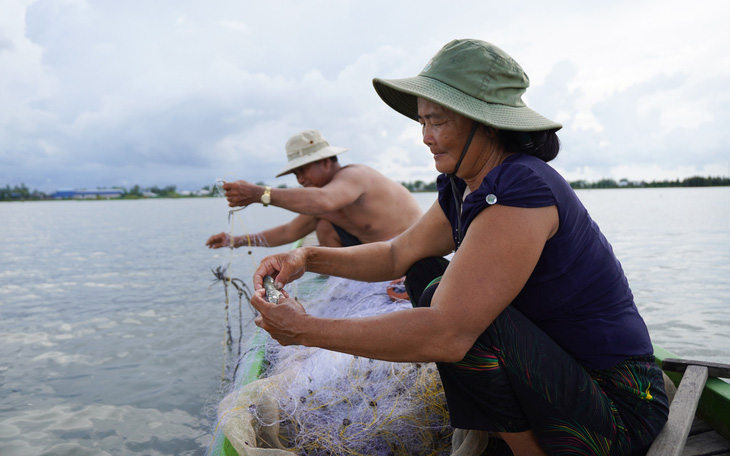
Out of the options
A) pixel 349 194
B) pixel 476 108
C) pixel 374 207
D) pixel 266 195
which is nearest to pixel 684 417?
pixel 476 108

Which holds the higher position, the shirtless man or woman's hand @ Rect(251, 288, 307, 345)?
the shirtless man

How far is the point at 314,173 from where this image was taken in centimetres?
471

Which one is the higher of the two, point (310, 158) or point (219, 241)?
point (310, 158)

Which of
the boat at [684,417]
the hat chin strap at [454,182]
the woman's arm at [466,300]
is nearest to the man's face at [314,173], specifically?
the boat at [684,417]

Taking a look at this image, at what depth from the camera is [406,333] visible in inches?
54.6

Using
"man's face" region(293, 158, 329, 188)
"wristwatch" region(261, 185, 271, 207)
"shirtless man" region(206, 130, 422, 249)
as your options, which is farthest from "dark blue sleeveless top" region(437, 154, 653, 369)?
"man's face" region(293, 158, 329, 188)

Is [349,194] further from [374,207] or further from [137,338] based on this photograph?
[137,338]

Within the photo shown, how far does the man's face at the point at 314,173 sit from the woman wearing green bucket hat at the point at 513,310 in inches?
120

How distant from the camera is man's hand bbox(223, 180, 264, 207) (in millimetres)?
3713

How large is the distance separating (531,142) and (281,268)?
3.49 feet

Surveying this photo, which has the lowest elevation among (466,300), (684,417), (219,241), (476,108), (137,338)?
(137,338)

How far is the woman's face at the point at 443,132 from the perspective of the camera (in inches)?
63.3

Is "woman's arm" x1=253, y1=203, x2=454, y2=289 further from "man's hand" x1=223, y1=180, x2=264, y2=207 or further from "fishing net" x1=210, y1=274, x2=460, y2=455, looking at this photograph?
"man's hand" x1=223, y1=180, x2=264, y2=207

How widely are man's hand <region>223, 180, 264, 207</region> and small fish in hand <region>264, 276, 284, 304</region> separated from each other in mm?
1977
